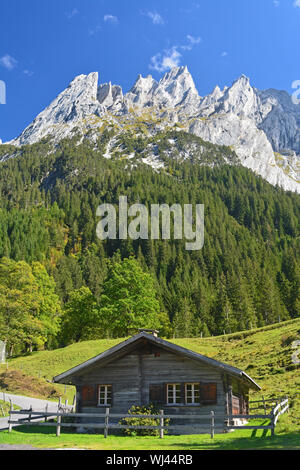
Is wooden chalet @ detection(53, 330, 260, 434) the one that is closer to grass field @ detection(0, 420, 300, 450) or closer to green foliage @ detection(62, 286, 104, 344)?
grass field @ detection(0, 420, 300, 450)

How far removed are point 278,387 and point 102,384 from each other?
2277 centimetres

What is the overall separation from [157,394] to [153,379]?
3.06 feet

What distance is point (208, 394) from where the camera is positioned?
2562 cm

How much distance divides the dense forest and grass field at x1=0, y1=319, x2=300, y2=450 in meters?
7.20

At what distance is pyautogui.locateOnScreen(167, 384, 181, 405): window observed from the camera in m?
26.4

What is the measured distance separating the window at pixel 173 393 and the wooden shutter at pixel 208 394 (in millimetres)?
1579

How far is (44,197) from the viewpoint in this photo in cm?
19050

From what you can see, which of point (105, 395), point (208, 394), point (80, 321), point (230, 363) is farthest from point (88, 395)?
point (80, 321)

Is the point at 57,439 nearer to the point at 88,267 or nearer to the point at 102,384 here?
the point at 102,384

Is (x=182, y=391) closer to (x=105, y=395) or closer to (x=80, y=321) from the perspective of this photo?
(x=105, y=395)

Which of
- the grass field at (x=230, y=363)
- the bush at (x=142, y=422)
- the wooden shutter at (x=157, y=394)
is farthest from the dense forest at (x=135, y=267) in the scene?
the bush at (x=142, y=422)

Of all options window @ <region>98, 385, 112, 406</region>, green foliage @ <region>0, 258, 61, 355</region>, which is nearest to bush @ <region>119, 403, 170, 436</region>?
window @ <region>98, 385, 112, 406</region>

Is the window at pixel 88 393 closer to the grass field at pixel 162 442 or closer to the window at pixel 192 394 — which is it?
the grass field at pixel 162 442
